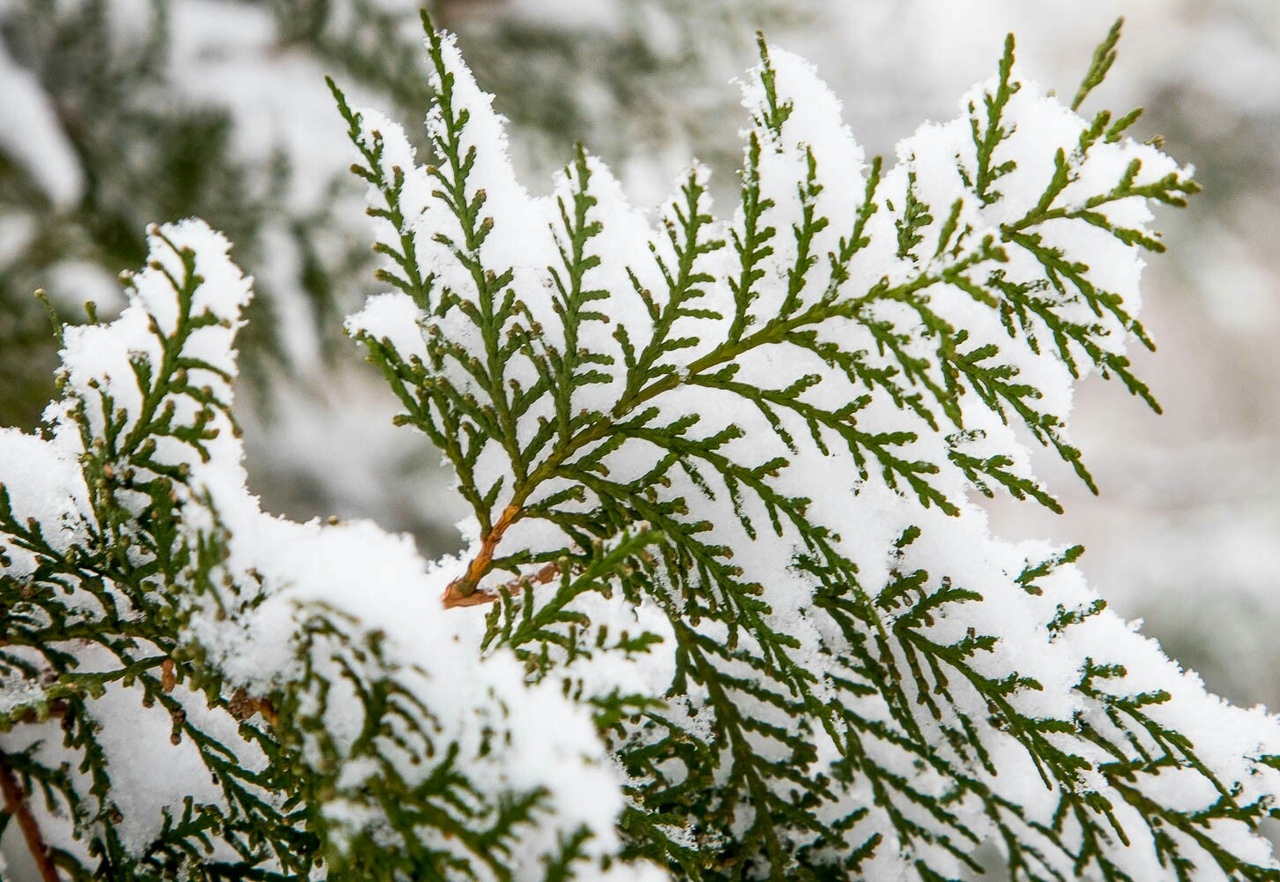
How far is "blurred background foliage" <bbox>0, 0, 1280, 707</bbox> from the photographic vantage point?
390cm

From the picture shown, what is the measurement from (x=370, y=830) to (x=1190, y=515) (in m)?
7.72

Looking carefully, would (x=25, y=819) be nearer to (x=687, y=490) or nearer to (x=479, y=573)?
(x=479, y=573)

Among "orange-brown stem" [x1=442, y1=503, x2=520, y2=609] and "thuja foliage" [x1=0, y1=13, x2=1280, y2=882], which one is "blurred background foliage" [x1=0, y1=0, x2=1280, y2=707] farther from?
"orange-brown stem" [x1=442, y1=503, x2=520, y2=609]

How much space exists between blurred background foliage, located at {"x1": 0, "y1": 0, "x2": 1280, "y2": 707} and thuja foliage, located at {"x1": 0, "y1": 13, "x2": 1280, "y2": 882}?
2.39 meters

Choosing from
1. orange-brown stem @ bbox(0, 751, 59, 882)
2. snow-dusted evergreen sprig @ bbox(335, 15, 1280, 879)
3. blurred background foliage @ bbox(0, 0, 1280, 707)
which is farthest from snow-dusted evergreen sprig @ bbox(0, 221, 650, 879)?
blurred background foliage @ bbox(0, 0, 1280, 707)

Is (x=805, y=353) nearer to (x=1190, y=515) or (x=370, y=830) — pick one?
(x=370, y=830)

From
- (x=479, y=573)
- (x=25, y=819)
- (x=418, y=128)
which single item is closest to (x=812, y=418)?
(x=479, y=573)

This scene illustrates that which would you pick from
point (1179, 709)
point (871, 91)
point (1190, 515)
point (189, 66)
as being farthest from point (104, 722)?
point (1190, 515)

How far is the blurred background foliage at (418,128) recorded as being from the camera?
3902 mm

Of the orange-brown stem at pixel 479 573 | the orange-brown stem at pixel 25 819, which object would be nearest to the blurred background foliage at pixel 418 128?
the orange-brown stem at pixel 25 819

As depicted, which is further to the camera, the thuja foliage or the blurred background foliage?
the blurred background foliage

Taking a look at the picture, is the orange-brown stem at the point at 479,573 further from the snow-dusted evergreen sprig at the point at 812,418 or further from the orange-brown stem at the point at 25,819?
Result: the orange-brown stem at the point at 25,819

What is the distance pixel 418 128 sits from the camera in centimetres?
456

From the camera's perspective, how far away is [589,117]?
4.74 m
